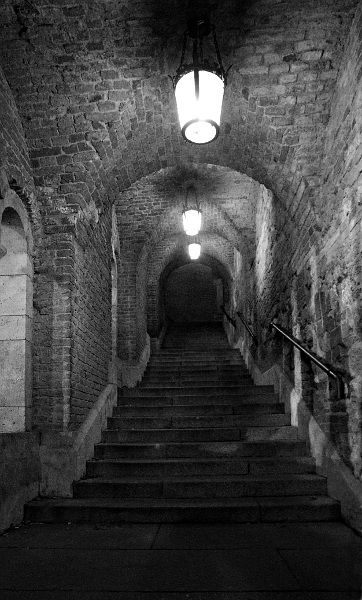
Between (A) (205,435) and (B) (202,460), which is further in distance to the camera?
(A) (205,435)

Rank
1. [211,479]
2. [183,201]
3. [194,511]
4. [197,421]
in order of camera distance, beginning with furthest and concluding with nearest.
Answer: [183,201] < [197,421] < [211,479] < [194,511]

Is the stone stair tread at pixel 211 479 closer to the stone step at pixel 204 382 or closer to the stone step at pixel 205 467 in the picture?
the stone step at pixel 205 467

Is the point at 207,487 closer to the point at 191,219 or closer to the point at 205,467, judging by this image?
the point at 205,467

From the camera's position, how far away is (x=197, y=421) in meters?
6.61

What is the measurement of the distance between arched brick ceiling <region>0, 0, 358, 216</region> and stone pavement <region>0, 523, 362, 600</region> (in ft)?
11.2

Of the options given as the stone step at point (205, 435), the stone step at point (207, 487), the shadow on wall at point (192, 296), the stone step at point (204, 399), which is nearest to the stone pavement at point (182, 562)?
the stone step at point (207, 487)

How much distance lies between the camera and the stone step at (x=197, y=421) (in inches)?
256

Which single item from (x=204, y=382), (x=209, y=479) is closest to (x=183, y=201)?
(x=204, y=382)

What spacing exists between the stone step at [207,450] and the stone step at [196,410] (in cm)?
96

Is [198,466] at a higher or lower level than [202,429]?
lower

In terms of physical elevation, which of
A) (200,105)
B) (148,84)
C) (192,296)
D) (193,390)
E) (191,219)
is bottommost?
(193,390)

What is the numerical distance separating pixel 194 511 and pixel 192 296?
16.7 m

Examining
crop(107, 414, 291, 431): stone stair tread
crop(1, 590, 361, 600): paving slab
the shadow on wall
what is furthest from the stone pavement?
the shadow on wall

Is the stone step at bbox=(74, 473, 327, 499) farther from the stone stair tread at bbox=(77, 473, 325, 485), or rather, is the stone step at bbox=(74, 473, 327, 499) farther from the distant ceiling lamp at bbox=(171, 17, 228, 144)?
the distant ceiling lamp at bbox=(171, 17, 228, 144)
